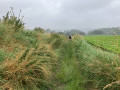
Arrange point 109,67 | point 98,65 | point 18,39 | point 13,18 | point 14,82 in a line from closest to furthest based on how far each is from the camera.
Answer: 1. point 14,82
2. point 109,67
3. point 98,65
4. point 18,39
5. point 13,18

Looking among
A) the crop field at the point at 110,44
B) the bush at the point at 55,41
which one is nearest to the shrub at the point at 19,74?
the crop field at the point at 110,44

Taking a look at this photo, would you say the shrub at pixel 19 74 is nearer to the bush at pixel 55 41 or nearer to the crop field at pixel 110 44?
the crop field at pixel 110 44

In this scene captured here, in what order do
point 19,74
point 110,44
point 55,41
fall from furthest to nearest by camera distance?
point 110,44 → point 55,41 → point 19,74

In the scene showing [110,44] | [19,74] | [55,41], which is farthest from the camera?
[110,44]

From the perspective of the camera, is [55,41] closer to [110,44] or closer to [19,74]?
[110,44]

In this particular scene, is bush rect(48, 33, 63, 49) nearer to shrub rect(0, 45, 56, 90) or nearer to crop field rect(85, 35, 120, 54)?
crop field rect(85, 35, 120, 54)

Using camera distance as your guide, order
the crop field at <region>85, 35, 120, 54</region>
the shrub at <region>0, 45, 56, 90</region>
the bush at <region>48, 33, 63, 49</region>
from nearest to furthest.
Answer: the shrub at <region>0, 45, 56, 90</region> < the crop field at <region>85, 35, 120, 54</region> < the bush at <region>48, 33, 63, 49</region>

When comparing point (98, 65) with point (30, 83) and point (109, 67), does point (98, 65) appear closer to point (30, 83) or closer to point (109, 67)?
point (109, 67)

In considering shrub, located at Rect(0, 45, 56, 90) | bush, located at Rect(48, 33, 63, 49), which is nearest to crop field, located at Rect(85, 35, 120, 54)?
shrub, located at Rect(0, 45, 56, 90)

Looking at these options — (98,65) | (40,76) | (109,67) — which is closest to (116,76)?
(109,67)

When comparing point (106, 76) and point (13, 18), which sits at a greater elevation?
point (13, 18)

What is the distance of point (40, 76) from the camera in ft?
11.9

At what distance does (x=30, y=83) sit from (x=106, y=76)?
6.48 ft

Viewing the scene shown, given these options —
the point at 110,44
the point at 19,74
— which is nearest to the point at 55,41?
the point at 110,44
